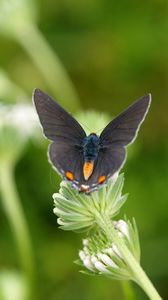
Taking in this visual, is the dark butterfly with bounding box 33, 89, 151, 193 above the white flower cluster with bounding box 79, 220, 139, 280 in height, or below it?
above

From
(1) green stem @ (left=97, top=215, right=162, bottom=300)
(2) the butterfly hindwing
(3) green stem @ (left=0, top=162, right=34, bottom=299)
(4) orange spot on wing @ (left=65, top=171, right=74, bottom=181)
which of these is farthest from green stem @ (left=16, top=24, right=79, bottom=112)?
(1) green stem @ (left=97, top=215, right=162, bottom=300)

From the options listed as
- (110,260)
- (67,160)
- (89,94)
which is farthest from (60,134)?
(89,94)

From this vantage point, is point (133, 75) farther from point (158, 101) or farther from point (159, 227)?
point (159, 227)

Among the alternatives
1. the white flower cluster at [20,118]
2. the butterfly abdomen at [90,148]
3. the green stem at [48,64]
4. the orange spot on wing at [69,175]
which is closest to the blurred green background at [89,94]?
the green stem at [48,64]

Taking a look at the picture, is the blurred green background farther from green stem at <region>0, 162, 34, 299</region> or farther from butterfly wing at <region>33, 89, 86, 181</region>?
butterfly wing at <region>33, 89, 86, 181</region>

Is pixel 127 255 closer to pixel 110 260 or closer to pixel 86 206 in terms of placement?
pixel 110 260

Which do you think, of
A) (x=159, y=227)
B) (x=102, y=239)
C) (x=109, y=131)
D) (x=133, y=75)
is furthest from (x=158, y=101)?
(x=102, y=239)

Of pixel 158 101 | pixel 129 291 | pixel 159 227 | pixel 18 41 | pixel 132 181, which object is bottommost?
pixel 129 291
